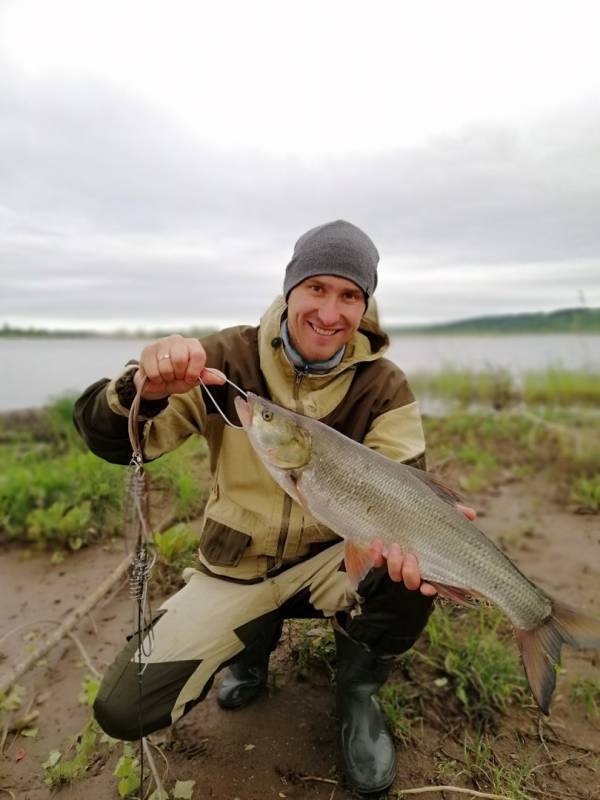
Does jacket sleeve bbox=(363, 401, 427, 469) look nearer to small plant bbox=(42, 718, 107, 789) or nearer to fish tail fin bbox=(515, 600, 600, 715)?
fish tail fin bbox=(515, 600, 600, 715)

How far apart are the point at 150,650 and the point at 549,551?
3.61 m

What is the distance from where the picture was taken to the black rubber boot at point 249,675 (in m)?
2.98

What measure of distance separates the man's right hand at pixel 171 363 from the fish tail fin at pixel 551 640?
1712 mm

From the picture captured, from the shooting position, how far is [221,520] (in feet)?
9.50

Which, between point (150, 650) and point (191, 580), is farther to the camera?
point (191, 580)

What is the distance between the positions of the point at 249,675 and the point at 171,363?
1798 millimetres

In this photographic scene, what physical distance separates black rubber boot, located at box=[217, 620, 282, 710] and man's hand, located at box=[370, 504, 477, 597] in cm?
80

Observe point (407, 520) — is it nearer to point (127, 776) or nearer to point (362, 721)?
point (362, 721)

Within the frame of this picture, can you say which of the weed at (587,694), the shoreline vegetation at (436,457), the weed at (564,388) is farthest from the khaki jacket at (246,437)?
the weed at (564,388)

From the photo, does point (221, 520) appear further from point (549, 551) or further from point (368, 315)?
point (549, 551)

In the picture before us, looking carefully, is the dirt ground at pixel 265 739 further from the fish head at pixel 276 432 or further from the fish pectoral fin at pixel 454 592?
the fish head at pixel 276 432

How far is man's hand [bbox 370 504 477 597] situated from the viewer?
97.3 inches

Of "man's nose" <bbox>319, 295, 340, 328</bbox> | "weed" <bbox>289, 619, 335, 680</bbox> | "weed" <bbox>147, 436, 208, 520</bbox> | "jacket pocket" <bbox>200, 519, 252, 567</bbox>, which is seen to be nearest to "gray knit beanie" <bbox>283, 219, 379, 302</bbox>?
"man's nose" <bbox>319, 295, 340, 328</bbox>

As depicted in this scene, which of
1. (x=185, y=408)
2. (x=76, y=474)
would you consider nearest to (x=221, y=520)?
(x=185, y=408)
